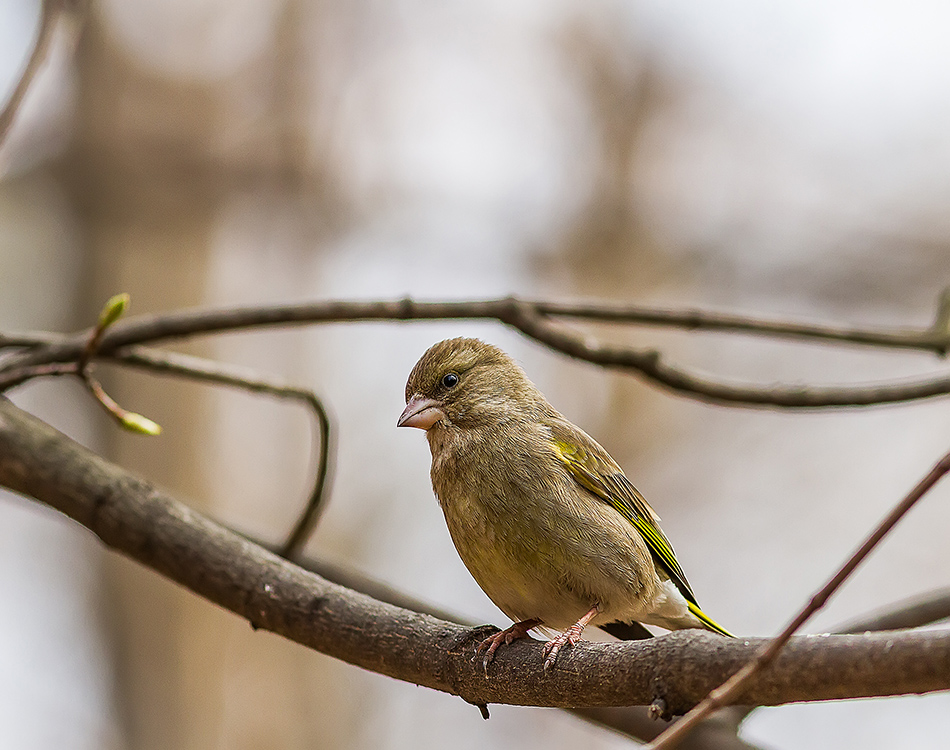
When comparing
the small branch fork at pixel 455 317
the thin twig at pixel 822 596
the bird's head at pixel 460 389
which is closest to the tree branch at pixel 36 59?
the small branch fork at pixel 455 317

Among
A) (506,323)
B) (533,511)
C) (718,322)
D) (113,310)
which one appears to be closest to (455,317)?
(506,323)

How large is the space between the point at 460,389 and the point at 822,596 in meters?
2.15

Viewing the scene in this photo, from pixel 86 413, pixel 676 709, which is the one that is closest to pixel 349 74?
pixel 86 413

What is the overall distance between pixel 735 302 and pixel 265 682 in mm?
6259

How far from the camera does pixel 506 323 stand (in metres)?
3.27

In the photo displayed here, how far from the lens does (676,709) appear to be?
1.86 meters

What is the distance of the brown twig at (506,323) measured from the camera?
10.4ft

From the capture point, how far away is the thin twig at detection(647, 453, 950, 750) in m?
1.18

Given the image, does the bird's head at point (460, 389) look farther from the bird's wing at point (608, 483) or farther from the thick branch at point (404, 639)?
the thick branch at point (404, 639)

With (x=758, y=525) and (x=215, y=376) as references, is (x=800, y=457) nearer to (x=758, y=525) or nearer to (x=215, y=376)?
(x=758, y=525)

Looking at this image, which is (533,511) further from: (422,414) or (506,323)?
(506,323)

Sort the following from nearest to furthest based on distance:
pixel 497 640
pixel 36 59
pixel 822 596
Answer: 1. pixel 822 596
2. pixel 497 640
3. pixel 36 59

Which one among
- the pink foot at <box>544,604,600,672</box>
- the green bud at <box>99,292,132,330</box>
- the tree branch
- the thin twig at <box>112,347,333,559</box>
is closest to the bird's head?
the thin twig at <box>112,347,333,559</box>

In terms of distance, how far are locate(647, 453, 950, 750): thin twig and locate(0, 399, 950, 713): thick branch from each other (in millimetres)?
199
